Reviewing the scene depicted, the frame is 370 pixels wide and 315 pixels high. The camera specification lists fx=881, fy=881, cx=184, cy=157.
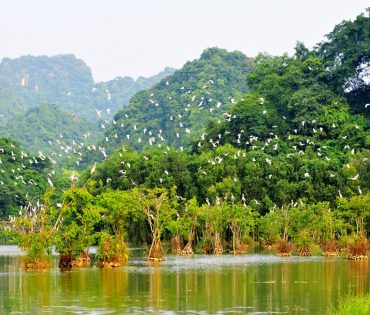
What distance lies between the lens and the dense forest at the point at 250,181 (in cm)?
5025

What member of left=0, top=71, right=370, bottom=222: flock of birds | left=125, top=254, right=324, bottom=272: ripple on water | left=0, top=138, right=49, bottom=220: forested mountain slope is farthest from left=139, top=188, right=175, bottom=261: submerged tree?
left=0, top=138, right=49, bottom=220: forested mountain slope

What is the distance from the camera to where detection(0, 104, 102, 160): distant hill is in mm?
160125

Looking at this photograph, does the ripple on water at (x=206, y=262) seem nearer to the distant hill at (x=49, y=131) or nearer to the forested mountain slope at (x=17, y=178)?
the forested mountain slope at (x=17, y=178)

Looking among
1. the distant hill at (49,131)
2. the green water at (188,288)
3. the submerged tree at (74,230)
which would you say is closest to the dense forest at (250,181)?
the submerged tree at (74,230)

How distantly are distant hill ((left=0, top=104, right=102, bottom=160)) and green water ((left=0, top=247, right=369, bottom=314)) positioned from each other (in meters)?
112

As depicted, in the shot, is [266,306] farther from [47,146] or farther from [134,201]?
[47,146]

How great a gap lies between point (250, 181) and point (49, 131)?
312 ft

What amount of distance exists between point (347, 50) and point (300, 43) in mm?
9263

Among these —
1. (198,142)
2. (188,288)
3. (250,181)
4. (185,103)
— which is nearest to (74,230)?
(188,288)

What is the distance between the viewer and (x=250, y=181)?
250 feet

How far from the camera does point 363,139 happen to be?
86.4 m

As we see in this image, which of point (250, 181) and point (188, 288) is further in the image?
point (250, 181)

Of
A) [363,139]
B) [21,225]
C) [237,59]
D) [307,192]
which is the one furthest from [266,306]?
[237,59]

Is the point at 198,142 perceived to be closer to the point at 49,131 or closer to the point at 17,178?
the point at 17,178
